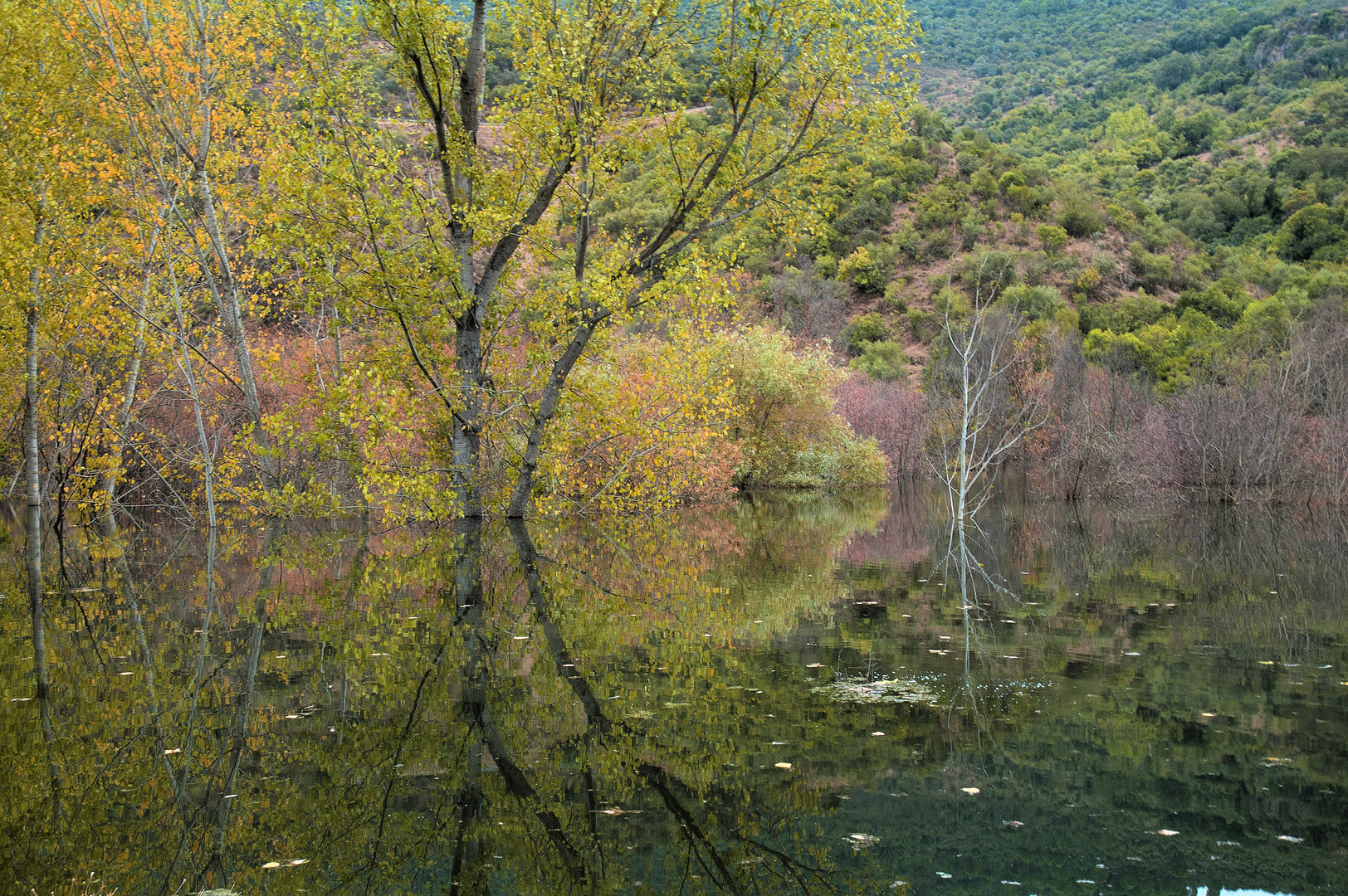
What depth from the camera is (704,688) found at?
254 inches

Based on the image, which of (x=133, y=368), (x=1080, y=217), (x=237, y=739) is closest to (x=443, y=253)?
(x=133, y=368)

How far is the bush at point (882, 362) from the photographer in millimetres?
54000

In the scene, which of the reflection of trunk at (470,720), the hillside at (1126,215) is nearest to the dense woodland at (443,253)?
the reflection of trunk at (470,720)

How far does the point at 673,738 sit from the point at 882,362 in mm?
51754

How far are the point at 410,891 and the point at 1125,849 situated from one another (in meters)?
2.89

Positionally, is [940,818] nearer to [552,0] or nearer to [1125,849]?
[1125,849]

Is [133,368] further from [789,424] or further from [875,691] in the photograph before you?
[789,424]

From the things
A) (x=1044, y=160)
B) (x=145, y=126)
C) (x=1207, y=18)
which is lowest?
(x=145, y=126)

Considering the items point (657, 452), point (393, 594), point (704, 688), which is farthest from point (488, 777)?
point (657, 452)

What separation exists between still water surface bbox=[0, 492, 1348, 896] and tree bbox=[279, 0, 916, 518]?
16.1 ft

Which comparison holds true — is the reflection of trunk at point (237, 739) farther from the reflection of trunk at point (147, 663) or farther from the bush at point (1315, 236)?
the bush at point (1315, 236)

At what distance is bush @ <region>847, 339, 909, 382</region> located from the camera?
54.0 meters

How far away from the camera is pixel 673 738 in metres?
5.35

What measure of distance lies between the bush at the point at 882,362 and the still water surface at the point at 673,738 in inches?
1693
